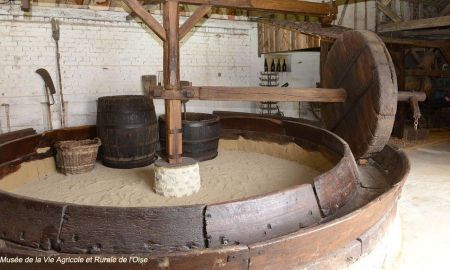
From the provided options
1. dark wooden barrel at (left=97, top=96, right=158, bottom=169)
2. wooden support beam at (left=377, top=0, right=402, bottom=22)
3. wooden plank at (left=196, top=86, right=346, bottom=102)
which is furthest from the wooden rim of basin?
wooden support beam at (left=377, top=0, right=402, bottom=22)

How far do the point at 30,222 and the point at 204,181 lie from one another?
7.58 feet

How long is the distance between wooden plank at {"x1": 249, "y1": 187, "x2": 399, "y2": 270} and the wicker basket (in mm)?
3469

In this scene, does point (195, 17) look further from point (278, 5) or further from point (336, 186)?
A: point (336, 186)

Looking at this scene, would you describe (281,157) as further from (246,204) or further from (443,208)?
(246,204)

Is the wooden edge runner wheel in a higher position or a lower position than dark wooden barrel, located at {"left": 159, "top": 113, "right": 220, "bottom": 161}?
higher

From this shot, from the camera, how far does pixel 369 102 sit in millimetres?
3498

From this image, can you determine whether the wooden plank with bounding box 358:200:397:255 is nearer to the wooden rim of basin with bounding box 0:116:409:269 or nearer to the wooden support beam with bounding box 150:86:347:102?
the wooden rim of basin with bounding box 0:116:409:269

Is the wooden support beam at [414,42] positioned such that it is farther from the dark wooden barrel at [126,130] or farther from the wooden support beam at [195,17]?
the dark wooden barrel at [126,130]

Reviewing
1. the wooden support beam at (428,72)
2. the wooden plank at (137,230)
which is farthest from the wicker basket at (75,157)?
the wooden support beam at (428,72)

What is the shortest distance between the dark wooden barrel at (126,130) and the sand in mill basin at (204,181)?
0.18 metres

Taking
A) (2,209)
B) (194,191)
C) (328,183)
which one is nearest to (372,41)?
(328,183)

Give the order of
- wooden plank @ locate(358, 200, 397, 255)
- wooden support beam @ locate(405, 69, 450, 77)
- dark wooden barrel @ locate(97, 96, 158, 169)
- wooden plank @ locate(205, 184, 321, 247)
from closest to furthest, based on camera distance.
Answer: wooden plank @ locate(205, 184, 321, 247), wooden plank @ locate(358, 200, 397, 255), dark wooden barrel @ locate(97, 96, 158, 169), wooden support beam @ locate(405, 69, 450, 77)

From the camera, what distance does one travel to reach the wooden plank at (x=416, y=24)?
7363 mm

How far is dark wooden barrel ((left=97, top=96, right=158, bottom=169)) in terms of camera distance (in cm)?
490
